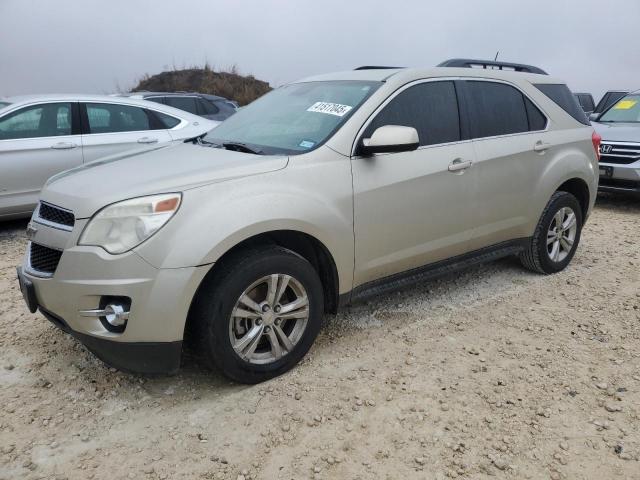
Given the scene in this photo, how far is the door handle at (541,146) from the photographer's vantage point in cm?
424

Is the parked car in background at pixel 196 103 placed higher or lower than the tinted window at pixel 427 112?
lower

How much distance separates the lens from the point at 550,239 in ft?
15.2

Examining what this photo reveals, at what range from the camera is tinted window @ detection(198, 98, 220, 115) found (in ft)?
39.1

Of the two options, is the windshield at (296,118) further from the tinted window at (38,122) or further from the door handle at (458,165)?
the tinted window at (38,122)

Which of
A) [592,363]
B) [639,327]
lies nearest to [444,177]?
[592,363]

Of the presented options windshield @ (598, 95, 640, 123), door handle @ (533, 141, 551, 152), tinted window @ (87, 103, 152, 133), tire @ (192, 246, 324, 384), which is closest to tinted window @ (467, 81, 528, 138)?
door handle @ (533, 141, 551, 152)

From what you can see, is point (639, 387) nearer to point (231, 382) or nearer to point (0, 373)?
point (231, 382)

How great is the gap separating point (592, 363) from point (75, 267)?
2841 mm

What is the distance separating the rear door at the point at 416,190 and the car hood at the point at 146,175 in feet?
1.96

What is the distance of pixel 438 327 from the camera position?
3732mm

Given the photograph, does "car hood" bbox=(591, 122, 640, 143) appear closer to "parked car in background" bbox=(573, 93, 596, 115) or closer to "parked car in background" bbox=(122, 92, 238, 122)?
"parked car in background" bbox=(122, 92, 238, 122)

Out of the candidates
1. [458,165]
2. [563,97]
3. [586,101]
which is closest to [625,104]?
[563,97]

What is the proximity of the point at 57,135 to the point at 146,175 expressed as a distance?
3.78 m

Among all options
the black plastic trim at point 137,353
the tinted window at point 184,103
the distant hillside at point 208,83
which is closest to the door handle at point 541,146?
the black plastic trim at point 137,353
